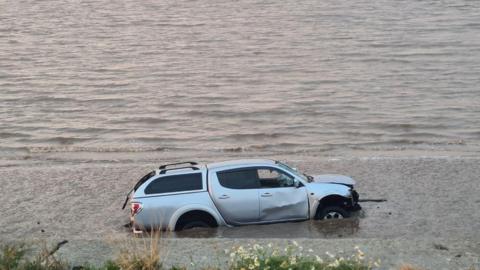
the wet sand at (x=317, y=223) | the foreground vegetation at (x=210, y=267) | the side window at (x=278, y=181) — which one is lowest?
the wet sand at (x=317, y=223)

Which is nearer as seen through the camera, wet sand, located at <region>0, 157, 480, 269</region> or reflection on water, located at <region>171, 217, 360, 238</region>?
wet sand, located at <region>0, 157, 480, 269</region>

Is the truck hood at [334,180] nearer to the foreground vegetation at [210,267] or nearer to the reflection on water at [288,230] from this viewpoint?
the reflection on water at [288,230]

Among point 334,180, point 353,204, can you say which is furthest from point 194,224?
point 353,204

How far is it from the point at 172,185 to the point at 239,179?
1.16 meters

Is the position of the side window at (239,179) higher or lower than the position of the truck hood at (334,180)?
higher

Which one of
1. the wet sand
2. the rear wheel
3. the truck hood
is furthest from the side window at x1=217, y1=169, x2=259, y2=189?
the truck hood

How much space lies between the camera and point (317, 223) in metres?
14.1

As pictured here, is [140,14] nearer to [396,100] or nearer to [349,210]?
[396,100]

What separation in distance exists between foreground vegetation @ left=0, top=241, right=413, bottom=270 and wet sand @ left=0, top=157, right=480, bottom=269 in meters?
0.50

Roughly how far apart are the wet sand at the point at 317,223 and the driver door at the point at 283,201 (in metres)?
0.19

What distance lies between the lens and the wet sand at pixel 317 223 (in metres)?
9.99

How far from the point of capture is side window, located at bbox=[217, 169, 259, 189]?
46.2 ft

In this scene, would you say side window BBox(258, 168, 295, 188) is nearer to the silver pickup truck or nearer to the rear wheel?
the silver pickup truck

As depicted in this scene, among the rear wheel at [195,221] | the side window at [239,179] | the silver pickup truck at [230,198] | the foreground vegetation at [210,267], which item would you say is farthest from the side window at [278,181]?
the foreground vegetation at [210,267]
